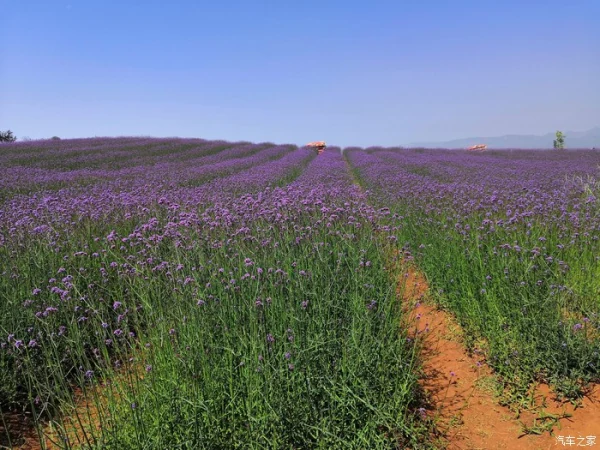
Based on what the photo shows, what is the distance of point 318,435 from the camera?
2.31m

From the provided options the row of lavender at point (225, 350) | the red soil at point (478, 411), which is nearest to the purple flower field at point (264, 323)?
the row of lavender at point (225, 350)

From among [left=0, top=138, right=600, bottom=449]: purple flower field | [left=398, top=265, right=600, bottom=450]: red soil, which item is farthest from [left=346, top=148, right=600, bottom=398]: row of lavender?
[left=398, top=265, right=600, bottom=450]: red soil

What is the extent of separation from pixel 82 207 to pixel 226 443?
17.9 feet

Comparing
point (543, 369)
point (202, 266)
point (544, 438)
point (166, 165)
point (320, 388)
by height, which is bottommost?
point (544, 438)

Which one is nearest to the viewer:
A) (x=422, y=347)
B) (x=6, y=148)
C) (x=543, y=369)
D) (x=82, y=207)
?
(x=543, y=369)

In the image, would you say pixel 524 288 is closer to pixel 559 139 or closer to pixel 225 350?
pixel 225 350

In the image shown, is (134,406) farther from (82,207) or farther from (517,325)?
(82,207)

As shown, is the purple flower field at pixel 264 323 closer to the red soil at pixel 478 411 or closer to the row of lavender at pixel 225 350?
the row of lavender at pixel 225 350

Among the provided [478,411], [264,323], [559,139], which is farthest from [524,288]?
[559,139]

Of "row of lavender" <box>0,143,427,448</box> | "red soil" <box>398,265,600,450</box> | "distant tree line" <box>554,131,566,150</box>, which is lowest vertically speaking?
"red soil" <box>398,265,600,450</box>

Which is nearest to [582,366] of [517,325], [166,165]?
[517,325]

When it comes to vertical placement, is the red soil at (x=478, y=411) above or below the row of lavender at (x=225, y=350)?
below

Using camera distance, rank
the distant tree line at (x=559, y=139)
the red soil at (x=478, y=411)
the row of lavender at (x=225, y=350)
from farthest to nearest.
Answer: the distant tree line at (x=559, y=139)
the red soil at (x=478, y=411)
the row of lavender at (x=225, y=350)

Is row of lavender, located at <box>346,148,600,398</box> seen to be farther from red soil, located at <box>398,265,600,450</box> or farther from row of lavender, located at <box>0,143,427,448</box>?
row of lavender, located at <box>0,143,427,448</box>
